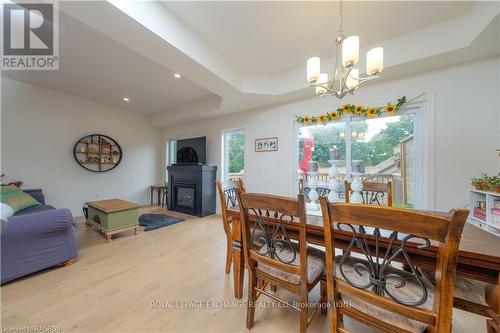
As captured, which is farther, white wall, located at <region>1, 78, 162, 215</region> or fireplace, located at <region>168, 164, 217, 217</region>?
fireplace, located at <region>168, 164, 217, 217</region>

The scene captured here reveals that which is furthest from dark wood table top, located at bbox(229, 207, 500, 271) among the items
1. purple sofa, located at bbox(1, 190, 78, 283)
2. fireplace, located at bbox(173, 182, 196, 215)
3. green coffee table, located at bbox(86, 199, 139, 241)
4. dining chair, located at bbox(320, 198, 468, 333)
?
fireplace, located at bbox(173, 182, 196, 215)

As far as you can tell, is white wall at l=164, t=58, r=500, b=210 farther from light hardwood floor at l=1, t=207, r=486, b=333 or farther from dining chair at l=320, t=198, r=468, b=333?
dining chair at l=320, t=198, r=468, b=333

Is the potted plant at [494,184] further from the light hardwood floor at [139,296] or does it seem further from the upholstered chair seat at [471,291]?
the upholstered chair seat at [471,291]

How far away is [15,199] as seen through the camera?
108 inches

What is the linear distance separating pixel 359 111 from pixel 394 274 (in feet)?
A: 8.55

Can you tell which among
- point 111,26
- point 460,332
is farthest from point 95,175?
point 460,332

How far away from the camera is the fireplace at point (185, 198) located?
453 cm

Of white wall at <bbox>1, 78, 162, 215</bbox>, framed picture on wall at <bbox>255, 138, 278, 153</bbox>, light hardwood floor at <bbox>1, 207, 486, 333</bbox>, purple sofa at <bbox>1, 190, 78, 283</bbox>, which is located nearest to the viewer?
light hardwood floor at <bbox>1, 207, 486, 333</bbox>

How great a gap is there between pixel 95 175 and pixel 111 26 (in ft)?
13.8

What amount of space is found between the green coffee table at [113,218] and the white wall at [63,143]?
175 cm

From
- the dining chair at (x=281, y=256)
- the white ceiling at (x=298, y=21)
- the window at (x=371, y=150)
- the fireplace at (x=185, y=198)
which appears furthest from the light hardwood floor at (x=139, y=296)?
the white ceiling at (x=298, y=21)

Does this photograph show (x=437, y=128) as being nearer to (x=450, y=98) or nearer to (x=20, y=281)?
(x=450, y=98)

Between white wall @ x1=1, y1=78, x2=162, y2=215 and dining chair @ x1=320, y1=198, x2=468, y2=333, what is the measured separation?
554 centimetres

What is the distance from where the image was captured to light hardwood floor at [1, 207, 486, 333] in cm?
137
